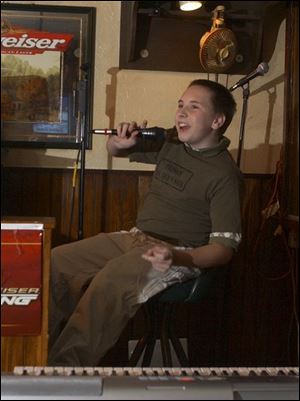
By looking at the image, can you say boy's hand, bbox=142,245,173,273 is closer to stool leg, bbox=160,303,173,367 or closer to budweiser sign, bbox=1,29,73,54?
stool leg, bbox=160,303,173,367

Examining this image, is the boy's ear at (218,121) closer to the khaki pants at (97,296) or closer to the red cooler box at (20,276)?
the khaki pants at (97,296)

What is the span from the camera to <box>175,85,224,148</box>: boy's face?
168cm

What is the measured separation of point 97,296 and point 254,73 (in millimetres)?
A: 970

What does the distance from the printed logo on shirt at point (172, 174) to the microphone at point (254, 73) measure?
1.33ft

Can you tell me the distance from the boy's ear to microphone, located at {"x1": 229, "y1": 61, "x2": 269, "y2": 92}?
0.83ft

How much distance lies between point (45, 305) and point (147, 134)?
732mm

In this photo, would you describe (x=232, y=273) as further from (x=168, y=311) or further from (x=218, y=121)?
(x=218, y=121)

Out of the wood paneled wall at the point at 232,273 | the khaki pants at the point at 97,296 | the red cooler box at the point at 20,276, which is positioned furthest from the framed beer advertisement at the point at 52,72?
the red cooler box at the point at 20,276

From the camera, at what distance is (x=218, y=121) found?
1715 mm

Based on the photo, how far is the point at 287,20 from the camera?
174cm

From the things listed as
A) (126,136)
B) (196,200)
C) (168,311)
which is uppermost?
(126,136)

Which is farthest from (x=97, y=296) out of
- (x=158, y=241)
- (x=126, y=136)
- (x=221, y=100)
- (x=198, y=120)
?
(x=221, y=100)

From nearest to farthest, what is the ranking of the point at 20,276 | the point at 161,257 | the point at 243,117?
the point at 20,276, the point at 161,257, the point at 243,117

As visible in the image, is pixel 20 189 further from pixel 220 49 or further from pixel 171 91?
pixel 220 49
